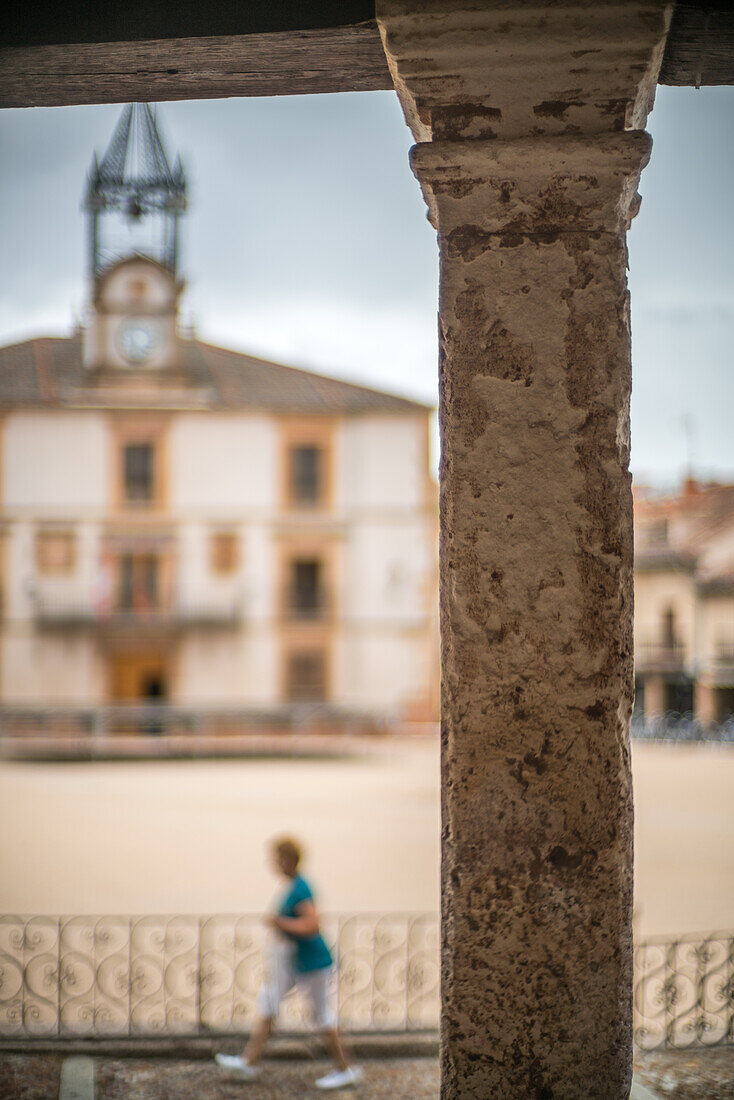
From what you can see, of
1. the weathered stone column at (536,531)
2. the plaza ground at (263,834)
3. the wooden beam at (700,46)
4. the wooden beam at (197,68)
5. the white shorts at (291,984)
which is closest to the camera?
the weathered stone column at (536,531)

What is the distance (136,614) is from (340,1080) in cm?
1908

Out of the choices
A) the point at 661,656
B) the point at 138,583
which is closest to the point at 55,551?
the point at 138,583

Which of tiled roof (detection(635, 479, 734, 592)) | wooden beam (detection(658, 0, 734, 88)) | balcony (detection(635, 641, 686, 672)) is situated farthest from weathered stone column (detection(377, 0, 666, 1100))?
balcony (detection(635, 641, 686, 672))

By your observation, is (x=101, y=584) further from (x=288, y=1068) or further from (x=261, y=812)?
(x=288, y=1068)

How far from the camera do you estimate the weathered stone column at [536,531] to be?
1.72 meters

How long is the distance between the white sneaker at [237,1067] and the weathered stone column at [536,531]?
232 cm

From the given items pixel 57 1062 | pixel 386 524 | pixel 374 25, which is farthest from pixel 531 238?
pixel 386 524

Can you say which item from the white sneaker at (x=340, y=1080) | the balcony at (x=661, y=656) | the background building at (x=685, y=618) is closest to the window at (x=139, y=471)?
the background building at (x=685, y=618)

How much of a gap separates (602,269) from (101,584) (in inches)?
850

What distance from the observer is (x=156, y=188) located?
19406 mm

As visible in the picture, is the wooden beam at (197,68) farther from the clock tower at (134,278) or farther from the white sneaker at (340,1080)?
the clock tower at (134,278)

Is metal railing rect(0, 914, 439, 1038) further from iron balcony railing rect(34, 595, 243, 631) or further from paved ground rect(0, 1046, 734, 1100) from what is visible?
iron balcony railing rect(34, 595, 243, 631)

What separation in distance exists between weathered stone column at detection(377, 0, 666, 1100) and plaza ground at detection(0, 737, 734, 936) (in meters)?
5.03

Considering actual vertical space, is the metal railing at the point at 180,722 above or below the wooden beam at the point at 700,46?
below
